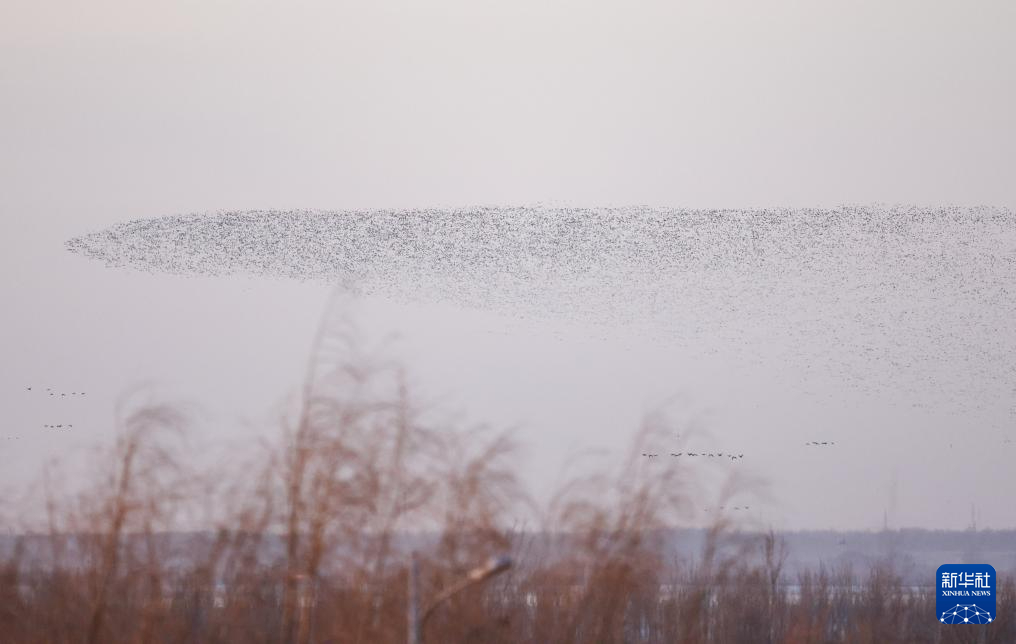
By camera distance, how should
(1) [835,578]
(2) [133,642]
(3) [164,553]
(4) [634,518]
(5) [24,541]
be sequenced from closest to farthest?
(2) [133,642]
(3) [164,553]
(5) [24,541]
(4) [634,518]
(1) [835,578]

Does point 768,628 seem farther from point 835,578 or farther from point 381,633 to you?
point 381,633

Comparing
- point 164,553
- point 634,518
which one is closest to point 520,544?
point 634,518

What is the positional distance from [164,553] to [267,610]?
1508 millimetres

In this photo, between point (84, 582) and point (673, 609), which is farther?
point (673, 609)

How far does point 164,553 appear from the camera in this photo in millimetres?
16297

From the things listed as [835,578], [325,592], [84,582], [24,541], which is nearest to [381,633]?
[325,592]

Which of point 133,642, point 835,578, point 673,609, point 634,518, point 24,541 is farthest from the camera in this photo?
point 835,578

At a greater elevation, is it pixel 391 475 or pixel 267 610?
pixel 391 475

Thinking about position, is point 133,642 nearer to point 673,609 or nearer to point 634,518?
point 634,518

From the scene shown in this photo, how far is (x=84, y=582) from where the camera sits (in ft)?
53.2

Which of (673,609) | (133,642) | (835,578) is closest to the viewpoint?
(133,642)

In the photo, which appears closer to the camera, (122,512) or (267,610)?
(122,512)

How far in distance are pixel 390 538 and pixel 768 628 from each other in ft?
46.8

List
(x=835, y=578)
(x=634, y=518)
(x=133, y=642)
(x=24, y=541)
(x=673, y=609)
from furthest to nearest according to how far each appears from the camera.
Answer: (x=835, y=578) < (x=673, y=609) < (x=634, y=518) < (x=24, y=541) < (x=133, y=642)
